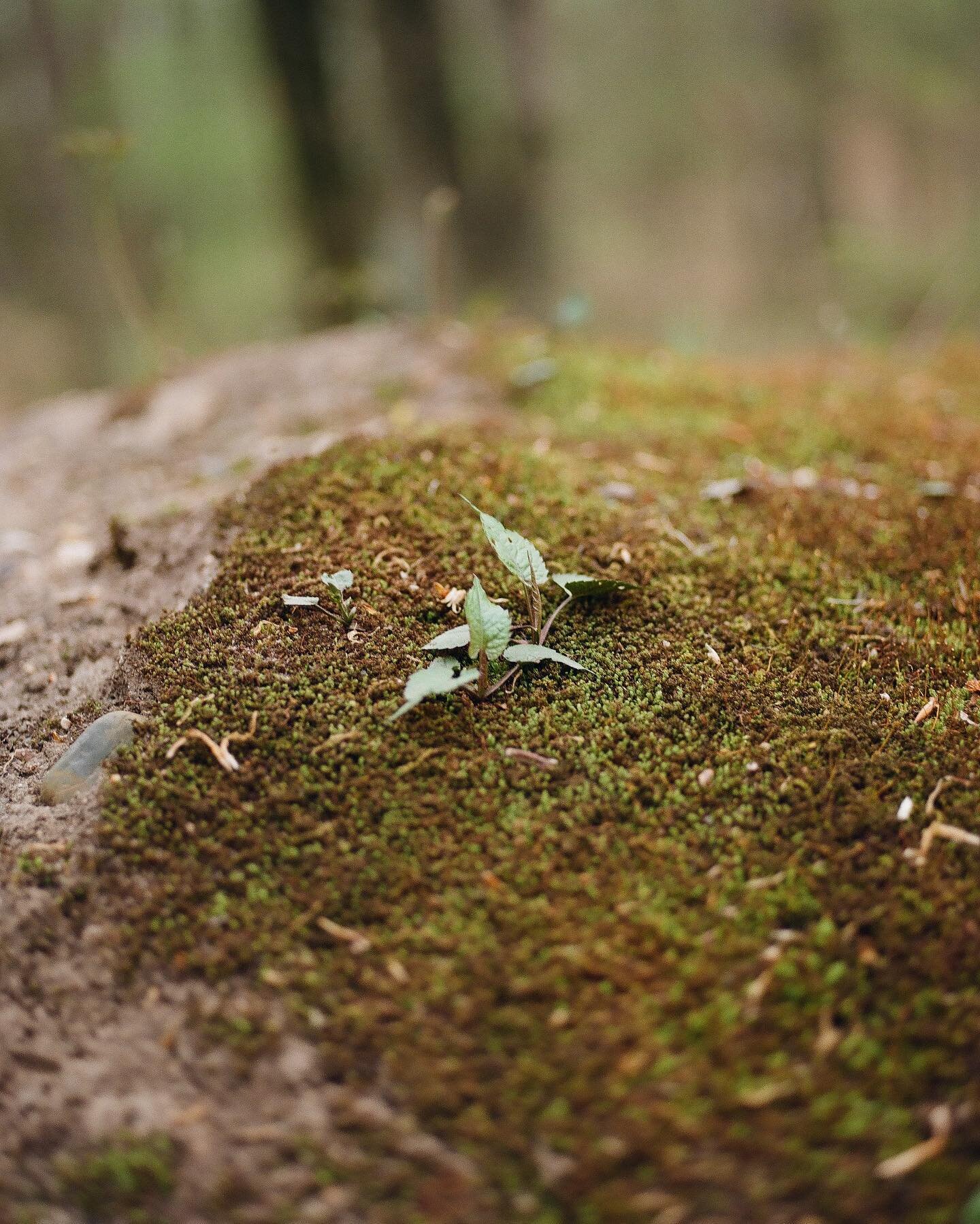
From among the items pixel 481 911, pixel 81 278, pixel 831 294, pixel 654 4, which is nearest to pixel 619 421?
pixel 481 911

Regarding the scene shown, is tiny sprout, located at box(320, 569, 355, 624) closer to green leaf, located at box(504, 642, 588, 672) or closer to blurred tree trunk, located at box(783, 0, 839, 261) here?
green leaf, located at box(504, 642, 588, 672)

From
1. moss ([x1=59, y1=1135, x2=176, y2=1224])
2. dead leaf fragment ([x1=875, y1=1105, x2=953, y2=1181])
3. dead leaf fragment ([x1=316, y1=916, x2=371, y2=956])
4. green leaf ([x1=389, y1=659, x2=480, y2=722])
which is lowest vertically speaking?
dead leaf fragment ([x1=875, y1=1105, x2=953, y2=1181])

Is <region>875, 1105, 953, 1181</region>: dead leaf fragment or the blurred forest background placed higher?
the blurred forest background

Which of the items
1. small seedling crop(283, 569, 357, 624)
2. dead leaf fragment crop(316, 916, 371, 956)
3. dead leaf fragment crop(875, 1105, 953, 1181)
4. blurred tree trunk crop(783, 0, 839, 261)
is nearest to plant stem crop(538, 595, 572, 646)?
small seedling crop(283, 569, 357, 624)

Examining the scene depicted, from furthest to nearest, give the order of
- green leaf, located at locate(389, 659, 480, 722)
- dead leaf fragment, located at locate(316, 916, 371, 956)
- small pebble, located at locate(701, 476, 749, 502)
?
small pebble, located at locate(701, 476, 749, 502), green leaf, located at locate(389, 659, 480, 722), dead leaf fragment, located at locate(316, 916, 371, 956)

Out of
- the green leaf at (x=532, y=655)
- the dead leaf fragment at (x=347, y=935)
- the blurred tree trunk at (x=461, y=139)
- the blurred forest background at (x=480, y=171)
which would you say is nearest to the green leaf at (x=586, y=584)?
the green leaf at (x=532, y=655)

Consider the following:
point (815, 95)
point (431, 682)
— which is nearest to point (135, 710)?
point (431, 682)

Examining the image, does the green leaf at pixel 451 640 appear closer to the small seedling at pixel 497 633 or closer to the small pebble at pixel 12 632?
the small seedling at pixel 497 633
